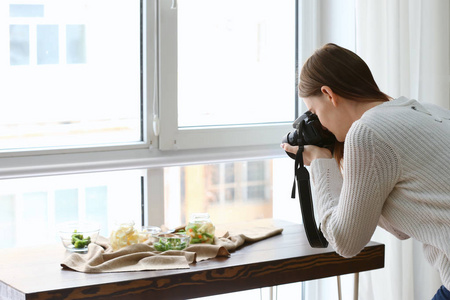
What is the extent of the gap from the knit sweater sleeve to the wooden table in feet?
1.29

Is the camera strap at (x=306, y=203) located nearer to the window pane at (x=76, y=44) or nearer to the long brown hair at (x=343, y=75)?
the long brown hair at (x=343, y=75)

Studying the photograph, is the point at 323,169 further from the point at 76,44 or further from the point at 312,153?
the point at 76,44

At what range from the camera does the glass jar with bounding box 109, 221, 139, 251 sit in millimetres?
1912

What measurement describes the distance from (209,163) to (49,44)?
28.9 inches

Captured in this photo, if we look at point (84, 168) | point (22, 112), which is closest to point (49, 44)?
point (22, 112)

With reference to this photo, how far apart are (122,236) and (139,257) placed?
0.12 meters

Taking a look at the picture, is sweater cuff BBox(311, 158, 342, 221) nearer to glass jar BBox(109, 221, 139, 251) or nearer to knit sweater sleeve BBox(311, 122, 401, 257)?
knit sweater sleeve BBox(311, 122, 401, 257)

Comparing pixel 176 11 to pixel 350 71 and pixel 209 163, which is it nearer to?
pixel 209 163

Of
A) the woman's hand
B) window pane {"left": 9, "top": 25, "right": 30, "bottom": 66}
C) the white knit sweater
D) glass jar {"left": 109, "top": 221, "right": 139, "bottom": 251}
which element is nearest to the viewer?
the white knit sweater

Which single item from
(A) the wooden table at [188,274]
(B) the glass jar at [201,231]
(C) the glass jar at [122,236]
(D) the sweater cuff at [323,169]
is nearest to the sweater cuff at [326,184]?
(D) the sweater cuff at [323,169]

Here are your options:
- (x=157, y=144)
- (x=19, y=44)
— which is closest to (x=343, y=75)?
(x=157, y=144)

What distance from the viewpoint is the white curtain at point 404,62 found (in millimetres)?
2502

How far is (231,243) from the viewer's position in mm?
1983

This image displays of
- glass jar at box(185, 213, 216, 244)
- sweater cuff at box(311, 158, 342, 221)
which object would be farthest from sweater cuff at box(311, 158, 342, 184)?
glass jar at box(185, 213, 216, 244)
